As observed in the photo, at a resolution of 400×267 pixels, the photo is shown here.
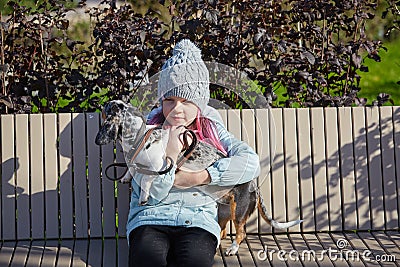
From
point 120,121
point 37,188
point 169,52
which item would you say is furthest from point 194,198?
point 169,52

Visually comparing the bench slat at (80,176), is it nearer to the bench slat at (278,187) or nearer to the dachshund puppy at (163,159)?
the dachshund puppy at (163,159)

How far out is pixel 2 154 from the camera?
12.9 ft

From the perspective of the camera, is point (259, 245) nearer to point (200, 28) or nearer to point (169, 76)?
point (169, 76)

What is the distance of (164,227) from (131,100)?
1.03 metres

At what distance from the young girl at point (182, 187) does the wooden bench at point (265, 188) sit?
22cm

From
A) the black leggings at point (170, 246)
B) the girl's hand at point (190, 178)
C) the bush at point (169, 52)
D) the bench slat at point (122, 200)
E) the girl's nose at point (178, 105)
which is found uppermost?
the bush at point (169, 52)

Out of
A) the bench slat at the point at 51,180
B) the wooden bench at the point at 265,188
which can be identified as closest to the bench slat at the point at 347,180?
Answer: the wooden bench at the point at 265,188

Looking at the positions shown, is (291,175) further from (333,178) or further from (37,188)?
(37,188)

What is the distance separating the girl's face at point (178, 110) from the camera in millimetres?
3477

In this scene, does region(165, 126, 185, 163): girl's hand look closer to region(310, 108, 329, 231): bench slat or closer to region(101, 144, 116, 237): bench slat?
region(101, 144, 116, 237): bench slat

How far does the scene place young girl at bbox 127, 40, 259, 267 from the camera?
133 inches

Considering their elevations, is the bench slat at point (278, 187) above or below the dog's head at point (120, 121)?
below

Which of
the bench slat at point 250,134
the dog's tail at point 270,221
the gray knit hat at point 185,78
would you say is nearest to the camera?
the gray knit hat at point 185,78

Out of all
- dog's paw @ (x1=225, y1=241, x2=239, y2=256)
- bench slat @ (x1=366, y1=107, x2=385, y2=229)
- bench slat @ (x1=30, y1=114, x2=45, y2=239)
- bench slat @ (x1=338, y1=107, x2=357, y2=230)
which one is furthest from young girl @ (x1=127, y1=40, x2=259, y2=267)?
bench slat @ (x1=366, y1=107, x2=385, y2=229)
